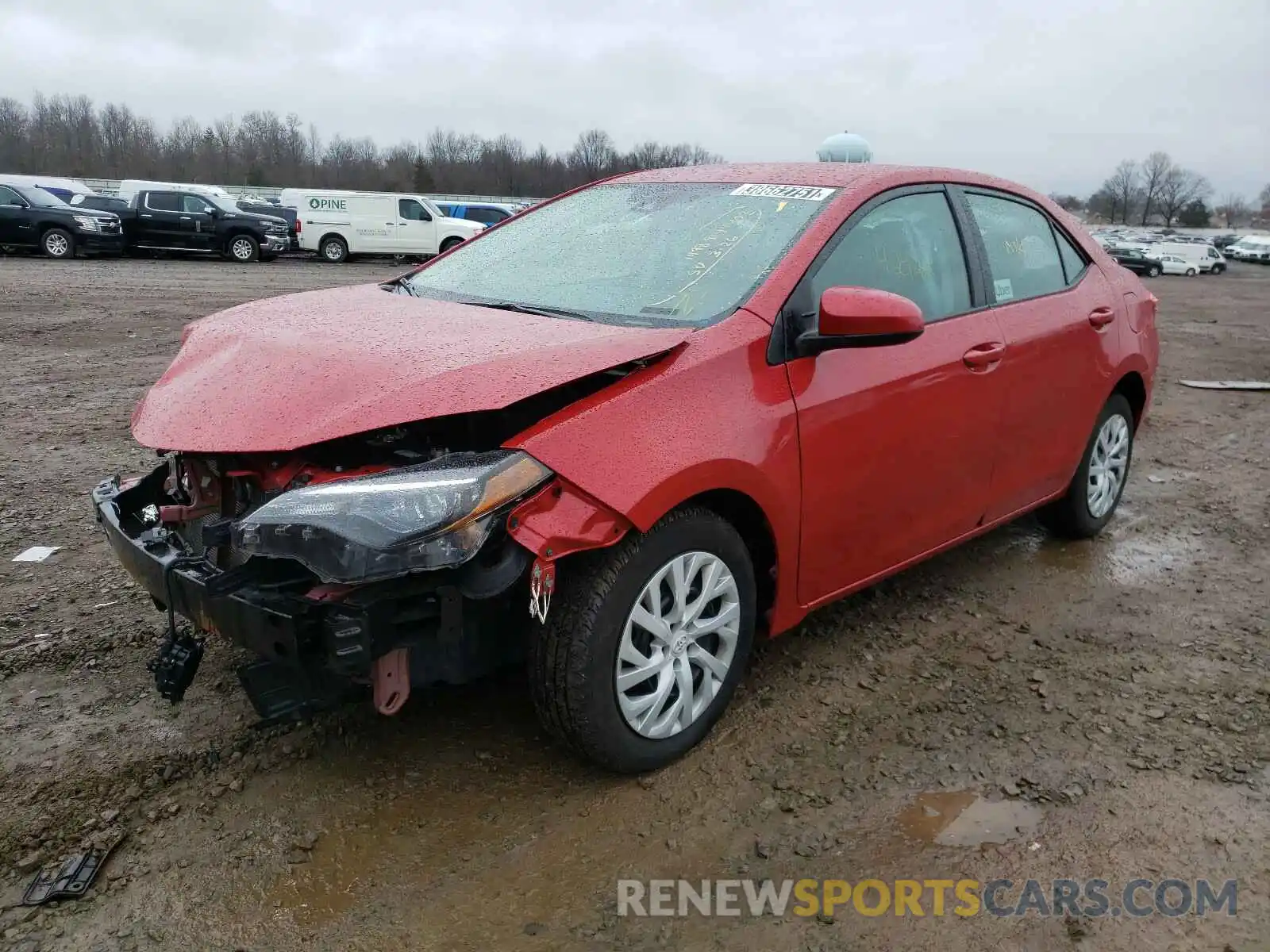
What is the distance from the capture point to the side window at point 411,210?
24562 millimetres

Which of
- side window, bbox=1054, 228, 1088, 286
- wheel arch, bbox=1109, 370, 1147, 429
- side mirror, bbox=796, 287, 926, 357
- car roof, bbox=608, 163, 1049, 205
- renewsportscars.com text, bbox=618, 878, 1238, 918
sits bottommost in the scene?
renewsportscars.com text, bbox=618, 878, 1238, 918

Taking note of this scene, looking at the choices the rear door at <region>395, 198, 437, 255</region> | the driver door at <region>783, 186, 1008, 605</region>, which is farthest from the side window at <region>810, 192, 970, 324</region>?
the rear door at <region>395, 198, 437, 255</region>

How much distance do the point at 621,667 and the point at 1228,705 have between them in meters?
2.13

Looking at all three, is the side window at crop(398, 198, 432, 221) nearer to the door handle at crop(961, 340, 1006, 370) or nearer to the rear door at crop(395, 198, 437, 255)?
the rear door at crop(395, 198, 437, 255)

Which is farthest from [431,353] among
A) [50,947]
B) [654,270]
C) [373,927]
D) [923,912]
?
[923,912]

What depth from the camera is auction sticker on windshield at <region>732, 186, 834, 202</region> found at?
3.24m

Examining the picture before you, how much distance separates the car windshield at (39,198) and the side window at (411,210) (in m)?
7.39

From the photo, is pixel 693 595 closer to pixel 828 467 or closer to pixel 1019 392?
pixel 828 467

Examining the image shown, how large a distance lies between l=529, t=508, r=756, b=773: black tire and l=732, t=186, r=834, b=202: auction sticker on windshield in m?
1.24

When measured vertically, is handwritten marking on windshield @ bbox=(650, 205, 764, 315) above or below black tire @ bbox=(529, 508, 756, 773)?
above

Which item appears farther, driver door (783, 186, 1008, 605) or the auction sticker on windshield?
the auction sticker on windshield

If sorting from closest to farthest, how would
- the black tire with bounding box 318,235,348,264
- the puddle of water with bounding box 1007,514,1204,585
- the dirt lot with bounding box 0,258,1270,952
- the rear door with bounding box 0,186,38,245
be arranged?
the dirt lot with bounding box 0,258,1270,952 < the puddle of water with bounding box 1007,514,1204,585 < the rear door with bounding box 0,186,38,245 < the black tire with bounding box 318,235,348,264

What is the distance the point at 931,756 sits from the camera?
9.48 ft

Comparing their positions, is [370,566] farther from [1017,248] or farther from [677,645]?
[1017,248]
